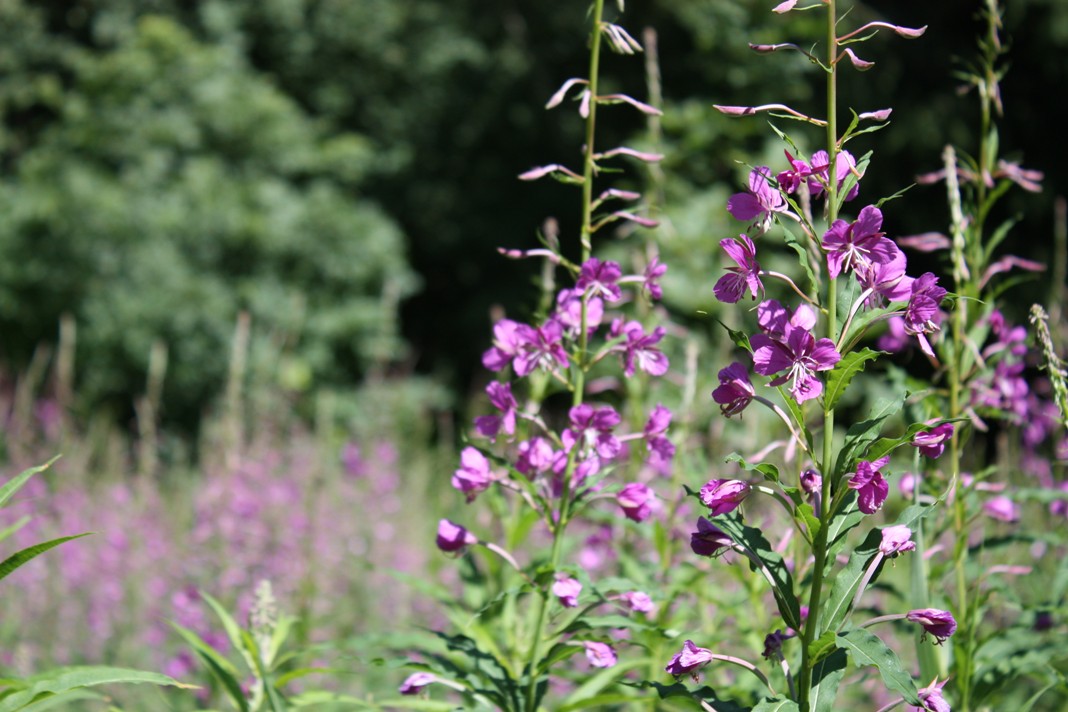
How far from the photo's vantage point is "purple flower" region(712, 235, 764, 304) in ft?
4.99

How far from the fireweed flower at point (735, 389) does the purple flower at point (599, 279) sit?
42cm

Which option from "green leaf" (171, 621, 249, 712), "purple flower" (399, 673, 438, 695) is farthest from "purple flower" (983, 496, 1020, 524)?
"green leaf" (171, 621, 249, 712)

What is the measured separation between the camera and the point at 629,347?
1990 mm

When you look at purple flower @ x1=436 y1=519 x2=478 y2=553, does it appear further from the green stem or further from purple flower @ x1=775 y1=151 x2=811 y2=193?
purple flower @ x1=775 y1=151 x2=811 y2=193

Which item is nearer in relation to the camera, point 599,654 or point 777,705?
point 777,705

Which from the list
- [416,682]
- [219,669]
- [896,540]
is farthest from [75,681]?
[896,540]

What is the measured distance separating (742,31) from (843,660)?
23.9 feet

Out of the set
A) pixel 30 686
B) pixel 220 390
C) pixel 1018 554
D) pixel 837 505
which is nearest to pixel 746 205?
pixel 837 505

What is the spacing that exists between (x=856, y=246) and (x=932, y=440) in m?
0.31

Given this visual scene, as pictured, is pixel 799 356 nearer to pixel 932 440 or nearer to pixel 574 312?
pixel 932 440

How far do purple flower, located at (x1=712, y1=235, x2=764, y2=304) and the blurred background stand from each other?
11.4 feet

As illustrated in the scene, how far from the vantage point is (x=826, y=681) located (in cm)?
161

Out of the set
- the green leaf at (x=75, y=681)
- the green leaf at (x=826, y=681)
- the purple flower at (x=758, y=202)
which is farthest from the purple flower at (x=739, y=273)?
the green leaf at (x=75, y=681)

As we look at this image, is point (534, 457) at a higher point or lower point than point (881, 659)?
higher
